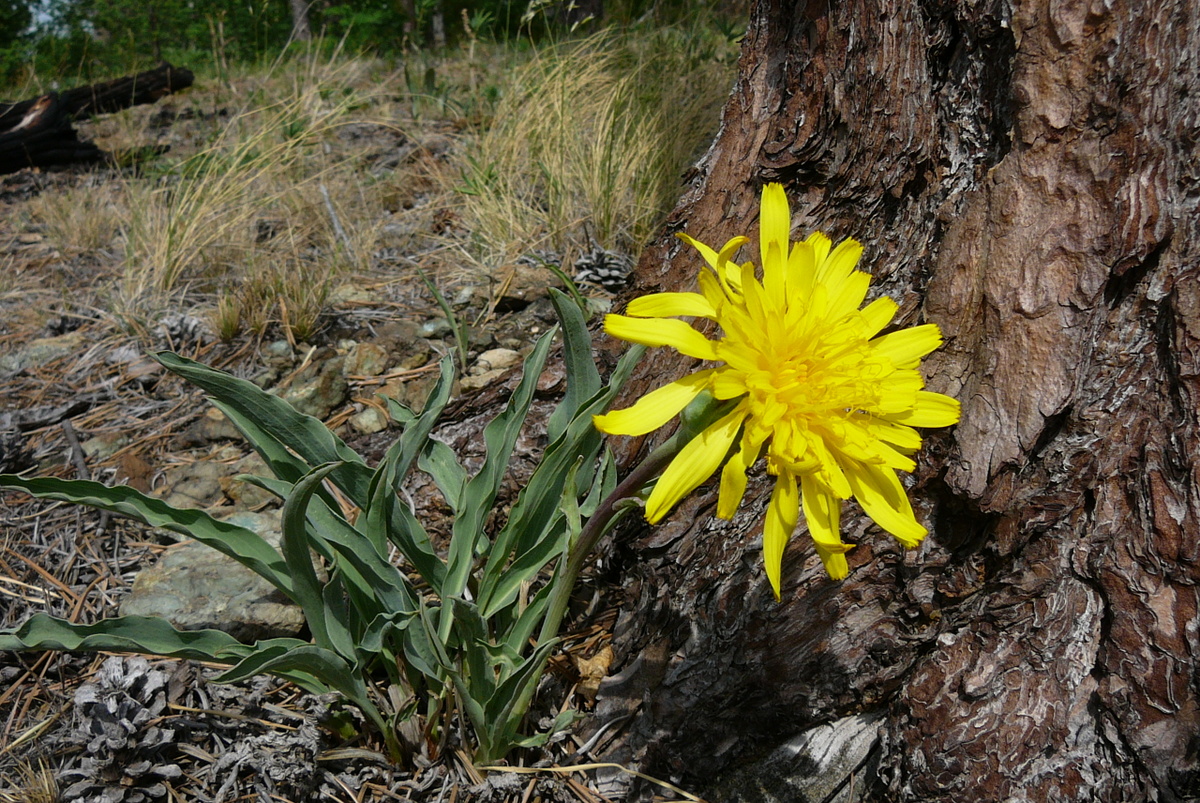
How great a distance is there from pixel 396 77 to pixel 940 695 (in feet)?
21.9

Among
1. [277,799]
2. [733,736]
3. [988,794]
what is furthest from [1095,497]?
[277,799]

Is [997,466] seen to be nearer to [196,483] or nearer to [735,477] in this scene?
[735,477]

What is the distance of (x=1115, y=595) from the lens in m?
1.44

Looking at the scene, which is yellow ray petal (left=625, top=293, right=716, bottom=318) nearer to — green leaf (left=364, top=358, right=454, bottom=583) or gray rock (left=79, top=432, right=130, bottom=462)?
green leaf (left=364, top=358, right=454, bottom=583)

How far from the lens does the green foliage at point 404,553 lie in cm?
160

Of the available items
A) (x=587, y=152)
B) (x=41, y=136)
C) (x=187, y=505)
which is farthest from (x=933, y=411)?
(x=41, y=136)

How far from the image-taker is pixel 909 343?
1466 mm

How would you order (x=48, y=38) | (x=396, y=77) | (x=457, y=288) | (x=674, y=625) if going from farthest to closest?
(x=48, y=38) < (x=396, y=77) < (x=457, y=288) < (x=674, y=625)

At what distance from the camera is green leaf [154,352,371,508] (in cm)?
165

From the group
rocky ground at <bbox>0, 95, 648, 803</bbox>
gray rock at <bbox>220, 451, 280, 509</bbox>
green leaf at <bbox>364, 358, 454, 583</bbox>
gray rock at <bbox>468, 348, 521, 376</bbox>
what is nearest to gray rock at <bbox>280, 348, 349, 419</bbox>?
rocky ground at <bbox>0, 95, 648, 803</bbox>

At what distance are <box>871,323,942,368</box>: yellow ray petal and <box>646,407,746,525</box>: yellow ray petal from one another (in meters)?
0.34

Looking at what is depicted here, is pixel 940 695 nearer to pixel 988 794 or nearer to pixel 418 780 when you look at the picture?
pixel 988 794

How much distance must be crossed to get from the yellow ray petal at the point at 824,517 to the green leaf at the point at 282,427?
93 cm

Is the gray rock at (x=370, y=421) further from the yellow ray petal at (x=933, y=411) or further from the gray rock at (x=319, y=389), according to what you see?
the yellow ray petal at (x=933, y=411)
